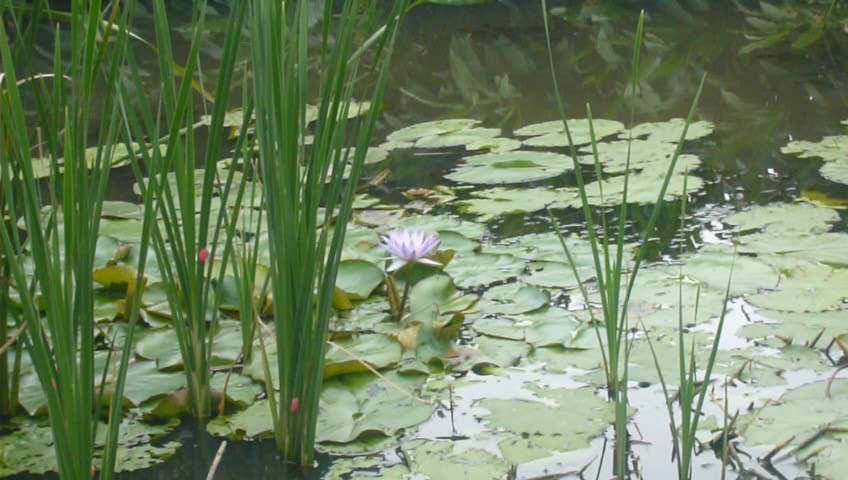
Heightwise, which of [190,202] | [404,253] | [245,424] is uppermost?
[190,202]

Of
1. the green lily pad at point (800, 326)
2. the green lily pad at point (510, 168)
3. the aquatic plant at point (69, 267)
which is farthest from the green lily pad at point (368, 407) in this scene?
the green lily pad at point (510, 168)

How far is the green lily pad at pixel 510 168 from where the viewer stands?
2.41m

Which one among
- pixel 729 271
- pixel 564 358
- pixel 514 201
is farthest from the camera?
pixel 514 201

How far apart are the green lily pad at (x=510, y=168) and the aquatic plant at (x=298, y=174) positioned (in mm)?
1153

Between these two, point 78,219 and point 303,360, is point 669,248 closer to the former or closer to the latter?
point 303,360

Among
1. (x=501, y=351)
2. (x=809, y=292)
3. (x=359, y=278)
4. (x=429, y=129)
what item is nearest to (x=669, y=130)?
(x=429, y=129)

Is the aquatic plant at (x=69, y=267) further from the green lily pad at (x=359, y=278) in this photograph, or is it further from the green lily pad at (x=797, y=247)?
the green lily pad at (x=797, y=247)

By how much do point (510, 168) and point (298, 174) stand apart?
4.41 feet

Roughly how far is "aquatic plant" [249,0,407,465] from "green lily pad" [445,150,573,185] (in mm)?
1153

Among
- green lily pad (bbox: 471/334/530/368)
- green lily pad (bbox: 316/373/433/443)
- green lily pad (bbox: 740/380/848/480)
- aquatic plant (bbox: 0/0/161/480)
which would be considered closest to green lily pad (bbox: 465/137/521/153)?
green lily pad (bbox: 471/334/530/368)

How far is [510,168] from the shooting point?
248cm

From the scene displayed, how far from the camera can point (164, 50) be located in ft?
4.25

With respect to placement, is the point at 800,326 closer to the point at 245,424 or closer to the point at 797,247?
the point at 797,247

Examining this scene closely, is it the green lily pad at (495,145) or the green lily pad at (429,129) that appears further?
the green lily pad at (429,129)
